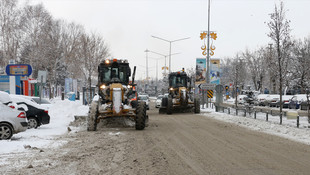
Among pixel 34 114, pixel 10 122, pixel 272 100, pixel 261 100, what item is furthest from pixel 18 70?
pixel 261 100

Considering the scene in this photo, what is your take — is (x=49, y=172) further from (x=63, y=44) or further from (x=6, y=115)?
(x=63, y=44)

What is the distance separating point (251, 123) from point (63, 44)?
40.7 metres

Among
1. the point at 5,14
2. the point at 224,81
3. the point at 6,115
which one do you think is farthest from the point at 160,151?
the point at 224,81

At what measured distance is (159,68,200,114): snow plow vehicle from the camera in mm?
28266

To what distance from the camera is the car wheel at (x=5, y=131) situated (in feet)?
42.5

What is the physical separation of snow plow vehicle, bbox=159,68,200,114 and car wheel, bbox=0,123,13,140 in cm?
1590

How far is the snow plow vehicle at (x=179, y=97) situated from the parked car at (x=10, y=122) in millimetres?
15519

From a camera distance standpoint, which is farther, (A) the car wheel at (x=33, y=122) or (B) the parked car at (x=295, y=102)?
(B) the parked car at (x=295, y=102)

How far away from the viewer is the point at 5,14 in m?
42.1

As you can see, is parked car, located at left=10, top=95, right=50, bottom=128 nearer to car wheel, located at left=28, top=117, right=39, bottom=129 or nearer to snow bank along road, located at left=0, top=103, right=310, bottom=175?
car wheel, located at left=28, top=117, right=39, bottom=129

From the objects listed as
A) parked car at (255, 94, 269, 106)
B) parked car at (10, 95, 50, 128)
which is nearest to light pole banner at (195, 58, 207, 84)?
parked car at (255, 94, 269, 106)

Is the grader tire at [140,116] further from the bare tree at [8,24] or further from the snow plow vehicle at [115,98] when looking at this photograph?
the bare tree at [8,24]

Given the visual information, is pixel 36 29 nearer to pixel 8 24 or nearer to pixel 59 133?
pixel 8 24

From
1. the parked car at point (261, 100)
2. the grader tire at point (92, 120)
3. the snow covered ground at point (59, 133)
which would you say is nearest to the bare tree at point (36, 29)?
the snow covered ground at point (59, 133)
